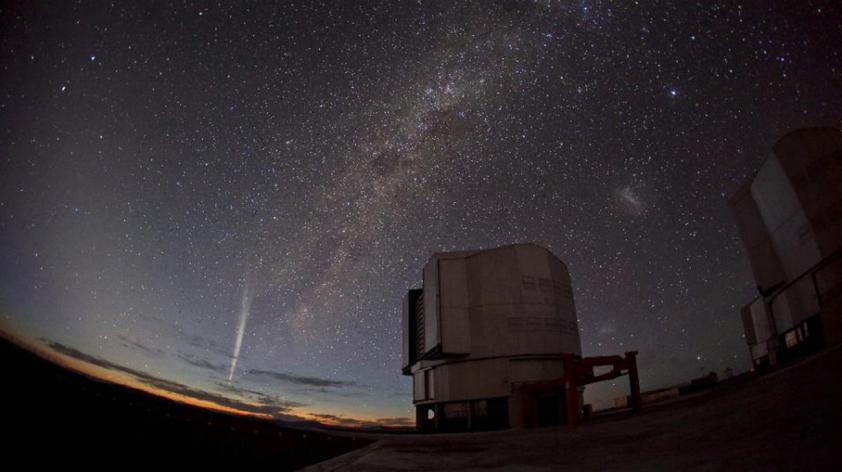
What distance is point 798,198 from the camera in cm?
2472

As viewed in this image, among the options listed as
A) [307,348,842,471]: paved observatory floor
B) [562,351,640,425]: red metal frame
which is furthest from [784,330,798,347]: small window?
[307,348,842,471]: paved observatory floor

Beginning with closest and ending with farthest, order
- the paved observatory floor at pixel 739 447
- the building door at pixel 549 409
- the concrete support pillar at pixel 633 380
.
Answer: the paved observatory floor at pixel 739 447
the concrete support pillar at pixel 633 380
the building door at pixel 549 409

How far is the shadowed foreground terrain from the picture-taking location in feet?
8.11

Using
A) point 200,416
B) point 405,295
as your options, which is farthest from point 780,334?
point 200,416

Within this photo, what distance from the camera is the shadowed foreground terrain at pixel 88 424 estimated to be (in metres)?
2.47

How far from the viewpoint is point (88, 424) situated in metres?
2.92

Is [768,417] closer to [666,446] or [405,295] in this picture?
[666,446]

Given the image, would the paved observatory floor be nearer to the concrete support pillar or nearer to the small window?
the concrete support pillar

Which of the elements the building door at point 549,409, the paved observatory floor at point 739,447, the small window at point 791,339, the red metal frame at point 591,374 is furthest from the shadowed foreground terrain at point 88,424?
the small window at point 791,339

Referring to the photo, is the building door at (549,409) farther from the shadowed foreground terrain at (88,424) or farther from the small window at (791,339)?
the shadowed foreground terrain at (88,424)

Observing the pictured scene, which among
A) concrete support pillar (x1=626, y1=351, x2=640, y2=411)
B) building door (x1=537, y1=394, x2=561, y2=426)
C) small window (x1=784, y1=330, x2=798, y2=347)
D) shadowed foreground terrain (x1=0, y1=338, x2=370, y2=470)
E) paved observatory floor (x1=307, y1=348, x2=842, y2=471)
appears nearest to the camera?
shadowed foreground terrain (x1=0, y1=338, x2=370, y2=470)

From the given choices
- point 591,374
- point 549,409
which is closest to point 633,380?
point 591,374

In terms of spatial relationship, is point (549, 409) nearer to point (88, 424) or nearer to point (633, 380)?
point (633, 380)

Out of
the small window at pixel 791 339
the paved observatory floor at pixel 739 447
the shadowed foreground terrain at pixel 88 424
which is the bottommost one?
the paved observatory floor at pixel 739 447
